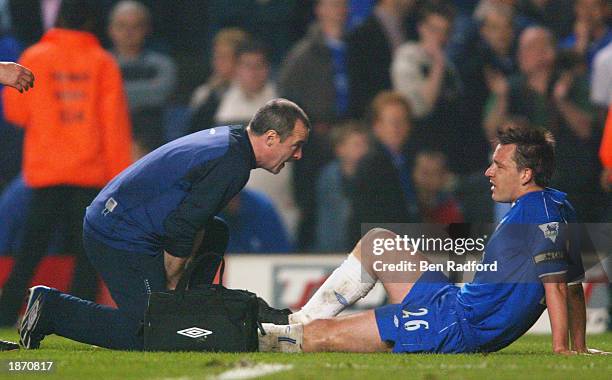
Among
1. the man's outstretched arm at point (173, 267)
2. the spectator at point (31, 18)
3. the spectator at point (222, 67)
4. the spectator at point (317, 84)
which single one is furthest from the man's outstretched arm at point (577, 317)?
the spectator at point (31, 18)

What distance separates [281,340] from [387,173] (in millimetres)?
4123

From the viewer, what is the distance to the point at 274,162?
744 centimetres

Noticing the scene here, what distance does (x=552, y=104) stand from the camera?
11.4 m

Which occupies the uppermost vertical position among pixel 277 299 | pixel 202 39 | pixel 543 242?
pixel 202 39

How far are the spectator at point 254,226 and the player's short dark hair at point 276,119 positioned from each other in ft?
11.8

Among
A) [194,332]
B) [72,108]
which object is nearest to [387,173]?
[72,108]

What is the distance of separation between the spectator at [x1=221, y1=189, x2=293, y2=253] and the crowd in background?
11mm

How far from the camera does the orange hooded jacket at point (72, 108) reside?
33.2 feet

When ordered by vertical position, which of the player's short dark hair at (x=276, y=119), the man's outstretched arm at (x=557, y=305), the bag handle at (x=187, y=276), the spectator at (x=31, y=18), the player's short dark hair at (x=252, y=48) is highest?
the spectator at (x=31, y=18)

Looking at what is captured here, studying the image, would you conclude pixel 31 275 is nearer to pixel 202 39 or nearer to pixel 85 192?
pixel 85 192

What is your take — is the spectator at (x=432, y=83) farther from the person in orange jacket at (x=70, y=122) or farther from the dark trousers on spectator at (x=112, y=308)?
the dark trousers on spectator at (x=112, y=308)

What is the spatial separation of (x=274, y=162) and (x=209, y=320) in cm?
94

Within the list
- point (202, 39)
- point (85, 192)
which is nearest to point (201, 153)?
point (85, 192)

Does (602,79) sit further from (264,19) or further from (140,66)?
(140,66)
